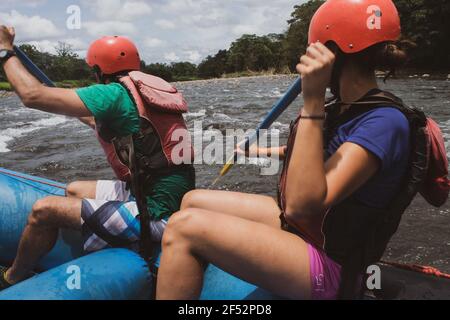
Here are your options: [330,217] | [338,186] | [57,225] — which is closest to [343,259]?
[330,217]

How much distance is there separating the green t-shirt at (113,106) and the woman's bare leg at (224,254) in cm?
92

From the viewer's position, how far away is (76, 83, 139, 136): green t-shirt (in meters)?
2.42

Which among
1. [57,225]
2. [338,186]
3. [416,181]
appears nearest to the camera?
[338,186]

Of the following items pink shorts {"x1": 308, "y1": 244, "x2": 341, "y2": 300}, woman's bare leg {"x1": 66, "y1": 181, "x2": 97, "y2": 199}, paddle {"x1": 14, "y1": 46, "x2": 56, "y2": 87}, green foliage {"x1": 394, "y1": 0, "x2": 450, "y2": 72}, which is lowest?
pink shorts {"x1": 308, "y1": 244, "x2": 341, "y2": 300}

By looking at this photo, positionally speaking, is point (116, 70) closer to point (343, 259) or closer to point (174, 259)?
point (174, 259)

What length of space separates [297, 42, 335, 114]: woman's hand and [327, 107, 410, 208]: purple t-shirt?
0.19 metres

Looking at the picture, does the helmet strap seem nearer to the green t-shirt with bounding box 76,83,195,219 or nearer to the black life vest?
the black life vest

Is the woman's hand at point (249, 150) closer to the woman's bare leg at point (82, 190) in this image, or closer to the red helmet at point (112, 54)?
the red helmet at point (112, 54)

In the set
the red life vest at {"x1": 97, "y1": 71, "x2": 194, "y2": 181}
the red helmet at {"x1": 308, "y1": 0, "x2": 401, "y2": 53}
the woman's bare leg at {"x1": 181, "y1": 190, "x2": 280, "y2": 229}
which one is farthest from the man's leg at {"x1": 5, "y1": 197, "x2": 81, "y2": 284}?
the red helmet at {"x1": 308, "y1": 0, "x2": 401, "y2": 53}

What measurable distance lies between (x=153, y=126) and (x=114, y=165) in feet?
1.36

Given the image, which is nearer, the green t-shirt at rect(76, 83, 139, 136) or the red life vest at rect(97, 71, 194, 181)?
the green t-shirt at rect(76, 83, 139, 136)

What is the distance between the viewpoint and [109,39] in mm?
2877
